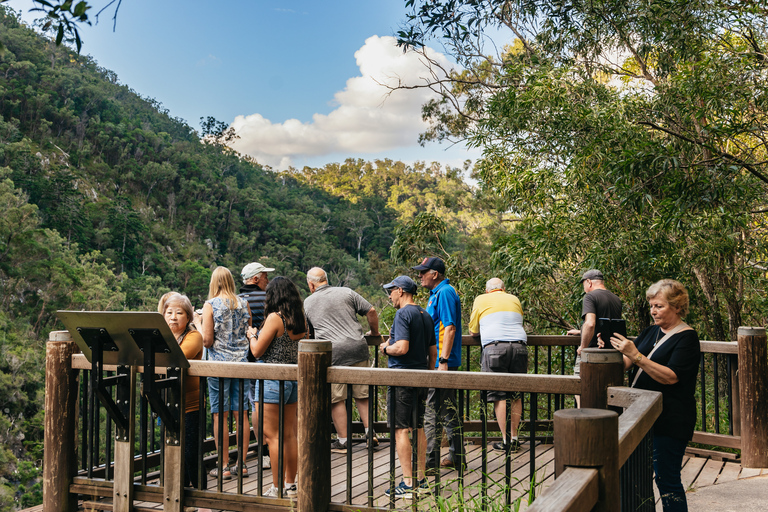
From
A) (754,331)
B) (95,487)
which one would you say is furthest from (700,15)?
(95,487)

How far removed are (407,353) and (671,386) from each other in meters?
1.65

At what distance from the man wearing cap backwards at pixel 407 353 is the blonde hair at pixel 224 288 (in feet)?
3.71

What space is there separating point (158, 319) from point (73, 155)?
7207cm

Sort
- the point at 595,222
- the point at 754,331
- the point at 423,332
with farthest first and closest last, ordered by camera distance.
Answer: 1. the point at 595,222
2. the point at 754,331
3. the point at 423,332

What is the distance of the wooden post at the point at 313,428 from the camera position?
3189 mm

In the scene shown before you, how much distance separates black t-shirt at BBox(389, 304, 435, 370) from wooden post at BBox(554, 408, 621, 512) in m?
2.55

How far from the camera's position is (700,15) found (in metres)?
7.24

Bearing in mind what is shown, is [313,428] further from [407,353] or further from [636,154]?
[636,154]

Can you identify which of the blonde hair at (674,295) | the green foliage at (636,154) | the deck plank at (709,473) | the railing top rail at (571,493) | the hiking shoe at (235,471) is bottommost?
the hiking shoe at (235,471)

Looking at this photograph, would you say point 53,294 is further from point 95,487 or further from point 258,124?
point 258,124

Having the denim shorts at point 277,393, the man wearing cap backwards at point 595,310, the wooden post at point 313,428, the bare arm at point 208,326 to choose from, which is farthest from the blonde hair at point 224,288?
the man wearing cap backwards at point 595,310

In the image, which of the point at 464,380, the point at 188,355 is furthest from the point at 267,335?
the point at 464,380

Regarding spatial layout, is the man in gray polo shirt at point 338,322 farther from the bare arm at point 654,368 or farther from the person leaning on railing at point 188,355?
the bare arm at point 654,368

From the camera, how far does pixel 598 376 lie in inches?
107
